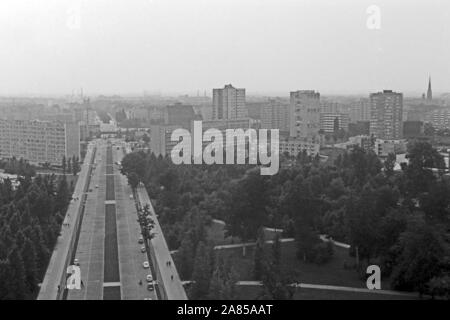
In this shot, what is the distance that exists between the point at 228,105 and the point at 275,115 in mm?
887

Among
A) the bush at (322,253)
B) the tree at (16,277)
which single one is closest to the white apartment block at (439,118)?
the bush at (322,253)

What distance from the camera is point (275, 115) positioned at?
8.81 meters

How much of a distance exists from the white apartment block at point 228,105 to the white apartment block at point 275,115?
0.97 feet

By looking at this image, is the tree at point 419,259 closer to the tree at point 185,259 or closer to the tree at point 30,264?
the tree at point 185,259

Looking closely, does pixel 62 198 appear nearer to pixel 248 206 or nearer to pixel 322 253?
pixel 248 206

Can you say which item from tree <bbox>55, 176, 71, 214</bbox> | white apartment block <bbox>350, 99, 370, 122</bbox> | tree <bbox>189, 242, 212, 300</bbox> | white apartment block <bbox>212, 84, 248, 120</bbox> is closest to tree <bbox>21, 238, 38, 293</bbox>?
tree <bbox>189, 242, 212, 300</bbox>

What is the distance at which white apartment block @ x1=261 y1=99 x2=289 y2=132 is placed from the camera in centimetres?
794

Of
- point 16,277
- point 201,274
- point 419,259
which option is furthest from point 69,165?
point 419,259

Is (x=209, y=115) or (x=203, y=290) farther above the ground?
(x=209, y=115)

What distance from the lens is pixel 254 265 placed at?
3926mm

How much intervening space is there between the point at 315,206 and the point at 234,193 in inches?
31.3

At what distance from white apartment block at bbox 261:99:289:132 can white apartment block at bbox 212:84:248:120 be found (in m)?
0.30
